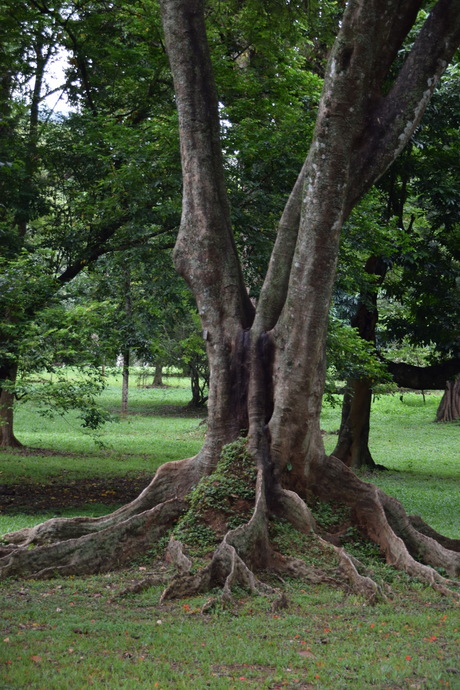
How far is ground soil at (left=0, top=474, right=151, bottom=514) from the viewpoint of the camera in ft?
44.3

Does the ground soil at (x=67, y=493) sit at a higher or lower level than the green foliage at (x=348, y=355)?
lower

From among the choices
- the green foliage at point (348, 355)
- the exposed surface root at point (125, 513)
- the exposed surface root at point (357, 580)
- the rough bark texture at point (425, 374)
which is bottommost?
the exposed surface root at point (357, 580)

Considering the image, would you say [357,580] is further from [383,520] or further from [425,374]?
[425,374]

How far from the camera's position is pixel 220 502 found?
343 inches

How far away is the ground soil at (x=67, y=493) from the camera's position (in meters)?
13.5

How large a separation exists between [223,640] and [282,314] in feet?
13.1

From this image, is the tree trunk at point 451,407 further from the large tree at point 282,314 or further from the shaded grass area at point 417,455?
the large tree at point 282,314

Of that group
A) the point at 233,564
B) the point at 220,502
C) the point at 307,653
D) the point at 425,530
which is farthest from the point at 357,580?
the point at 425,530

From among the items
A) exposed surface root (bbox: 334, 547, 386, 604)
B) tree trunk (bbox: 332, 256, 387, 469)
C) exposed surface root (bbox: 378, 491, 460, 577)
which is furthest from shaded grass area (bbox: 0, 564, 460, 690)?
tree trunk (bbox: 332, 256, 387, 469)

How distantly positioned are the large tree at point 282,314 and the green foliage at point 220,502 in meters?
0.17

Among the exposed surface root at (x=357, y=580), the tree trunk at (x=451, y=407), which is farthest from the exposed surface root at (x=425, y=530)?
the tree trunk at (x=451, y=407)

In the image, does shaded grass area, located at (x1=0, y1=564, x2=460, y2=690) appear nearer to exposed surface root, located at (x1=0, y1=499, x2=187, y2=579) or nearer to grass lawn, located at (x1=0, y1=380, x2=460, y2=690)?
grass lawn, located at (x1=0, y1=380, x2=460, y2=690)

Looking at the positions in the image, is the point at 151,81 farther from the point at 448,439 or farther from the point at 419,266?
the point at 448,439

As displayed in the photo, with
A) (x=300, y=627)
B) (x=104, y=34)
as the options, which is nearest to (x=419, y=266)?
(x=104, y=34)
